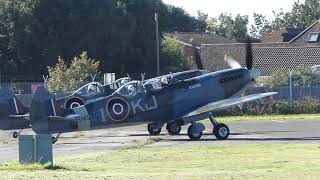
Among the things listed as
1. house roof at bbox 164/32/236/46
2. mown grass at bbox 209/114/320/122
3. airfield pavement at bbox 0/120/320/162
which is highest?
house roof at bbox 164/32/236/46

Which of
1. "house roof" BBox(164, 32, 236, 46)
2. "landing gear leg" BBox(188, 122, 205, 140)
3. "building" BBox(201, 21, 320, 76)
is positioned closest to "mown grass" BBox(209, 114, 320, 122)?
"landing gear leg" BBox(188, 122, 205, 140)

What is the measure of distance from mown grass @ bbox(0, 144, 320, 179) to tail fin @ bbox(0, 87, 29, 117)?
932cm

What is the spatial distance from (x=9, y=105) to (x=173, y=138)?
700 cm

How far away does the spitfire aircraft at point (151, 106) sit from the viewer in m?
31.6

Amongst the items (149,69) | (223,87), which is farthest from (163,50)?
(223,87)

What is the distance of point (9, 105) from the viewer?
3541 centimetres

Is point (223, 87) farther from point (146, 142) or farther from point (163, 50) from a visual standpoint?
point (163, 50)

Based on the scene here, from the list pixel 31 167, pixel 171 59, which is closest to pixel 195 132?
pixel 31 167

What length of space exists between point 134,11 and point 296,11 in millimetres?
83872

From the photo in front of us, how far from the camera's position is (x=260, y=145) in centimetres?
2783

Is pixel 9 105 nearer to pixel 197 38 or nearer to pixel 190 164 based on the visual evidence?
pixel 190 164

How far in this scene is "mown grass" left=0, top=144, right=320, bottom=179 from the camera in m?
17.7

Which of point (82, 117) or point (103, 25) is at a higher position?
point (103, 25)

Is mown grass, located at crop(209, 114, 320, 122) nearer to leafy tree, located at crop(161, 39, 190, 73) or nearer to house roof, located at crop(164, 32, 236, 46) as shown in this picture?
leafy tree, located at crop(161, 39, 190, 73)
